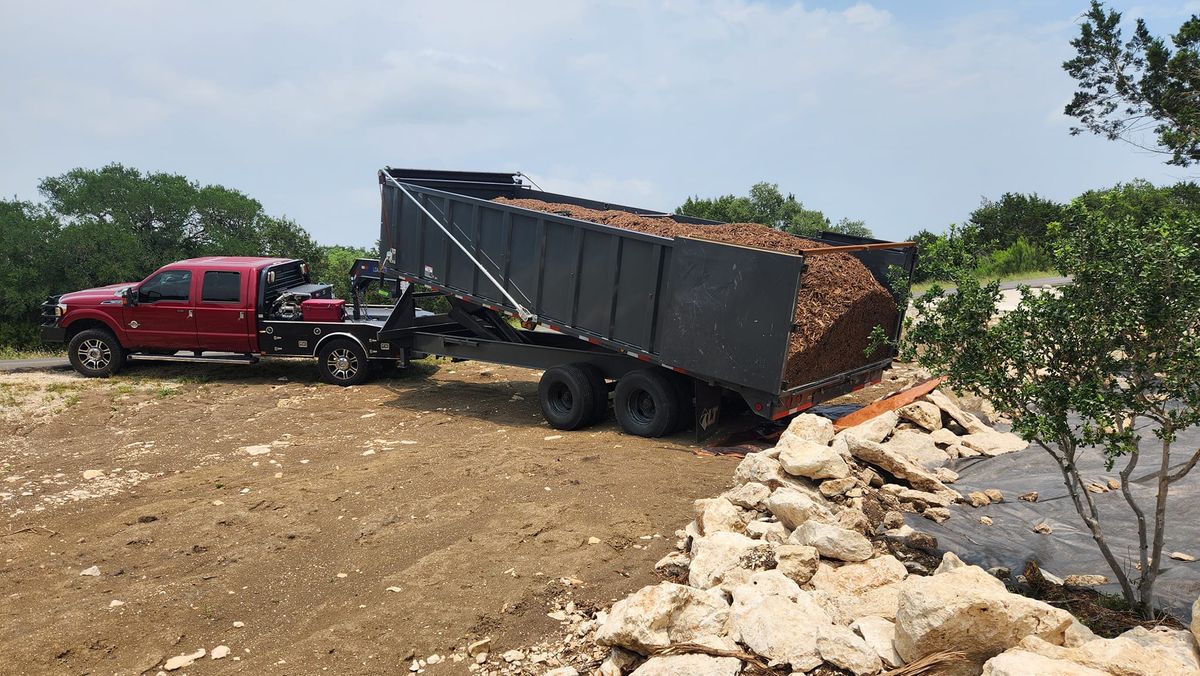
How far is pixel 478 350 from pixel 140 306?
5845mm

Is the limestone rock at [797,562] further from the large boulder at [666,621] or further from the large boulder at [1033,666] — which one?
the large boulder at [1033,666]

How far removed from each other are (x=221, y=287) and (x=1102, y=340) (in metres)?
12.3

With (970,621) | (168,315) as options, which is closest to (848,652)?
(970,621)

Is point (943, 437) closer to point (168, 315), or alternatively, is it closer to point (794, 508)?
point (794, 508)

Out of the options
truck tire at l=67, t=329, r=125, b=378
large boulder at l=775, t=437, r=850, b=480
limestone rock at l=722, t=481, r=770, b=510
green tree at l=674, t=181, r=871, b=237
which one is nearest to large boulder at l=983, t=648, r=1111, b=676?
limestone rock at l=722, t=481, r=770, b=510

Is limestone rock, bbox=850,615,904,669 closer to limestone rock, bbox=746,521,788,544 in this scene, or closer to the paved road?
limestone rock, bbox=746,521,788,544

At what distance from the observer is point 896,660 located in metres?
4.43

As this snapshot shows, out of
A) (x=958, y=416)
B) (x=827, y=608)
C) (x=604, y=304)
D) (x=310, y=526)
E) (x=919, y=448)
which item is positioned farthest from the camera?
(x=604, y=304)

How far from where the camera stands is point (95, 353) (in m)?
13.9

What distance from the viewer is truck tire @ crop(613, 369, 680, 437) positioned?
9.97 m

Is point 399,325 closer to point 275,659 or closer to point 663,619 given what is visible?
point 275,659

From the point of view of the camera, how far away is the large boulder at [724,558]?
5.45 meters

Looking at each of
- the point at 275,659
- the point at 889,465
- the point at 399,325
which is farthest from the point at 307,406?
the point at 889,465

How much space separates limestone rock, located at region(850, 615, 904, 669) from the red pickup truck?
9474mm
